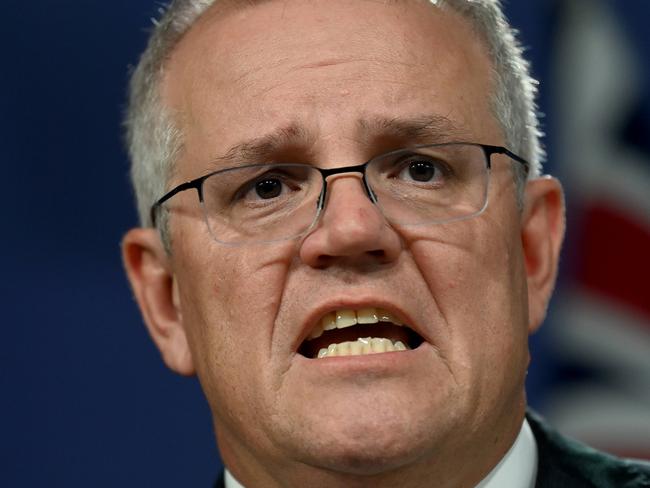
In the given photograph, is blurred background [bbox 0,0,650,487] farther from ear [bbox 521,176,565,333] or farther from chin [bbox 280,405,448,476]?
chin [bbox 280,405,448,476]

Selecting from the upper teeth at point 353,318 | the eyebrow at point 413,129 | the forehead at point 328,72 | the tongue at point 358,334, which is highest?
the forehead at point 328,72

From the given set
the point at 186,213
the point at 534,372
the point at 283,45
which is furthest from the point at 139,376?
the point at 283,45

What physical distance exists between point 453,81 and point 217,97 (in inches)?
14.5

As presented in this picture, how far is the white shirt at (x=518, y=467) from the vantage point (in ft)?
6.31

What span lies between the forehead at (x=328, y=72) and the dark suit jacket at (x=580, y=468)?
53cm

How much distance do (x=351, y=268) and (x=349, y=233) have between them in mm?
59

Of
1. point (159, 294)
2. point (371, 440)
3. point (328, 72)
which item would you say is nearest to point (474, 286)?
point (371, 440)

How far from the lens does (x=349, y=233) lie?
1.70 meters

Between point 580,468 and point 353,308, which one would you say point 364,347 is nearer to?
point 353,308

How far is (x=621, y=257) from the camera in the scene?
3072mm

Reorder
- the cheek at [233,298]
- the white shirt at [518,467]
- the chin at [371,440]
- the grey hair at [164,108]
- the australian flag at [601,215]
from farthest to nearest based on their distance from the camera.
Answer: the australian flag at [601,215] → the grey hair at [164,108] → the white shirt at [518,467] → the cheek at [233,298] → the chin at [371,440]

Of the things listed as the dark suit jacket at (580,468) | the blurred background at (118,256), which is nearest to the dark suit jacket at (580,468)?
the dark suit jacket at (580,468)

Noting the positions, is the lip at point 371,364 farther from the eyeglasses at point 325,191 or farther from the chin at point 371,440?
the eyeglasses at point 325,191

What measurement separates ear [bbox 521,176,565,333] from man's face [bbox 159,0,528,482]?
105 mm
